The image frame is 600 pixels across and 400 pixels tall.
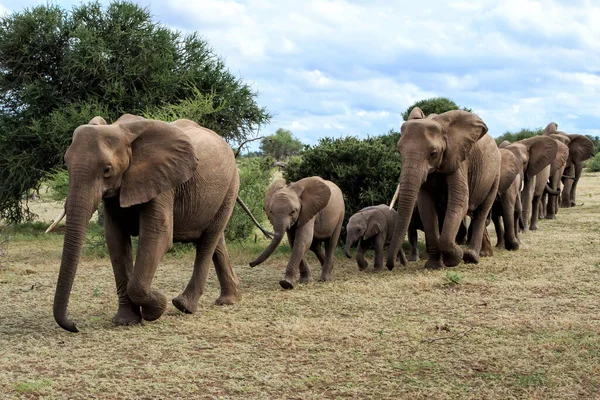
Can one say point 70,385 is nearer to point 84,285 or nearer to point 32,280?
point 84,285

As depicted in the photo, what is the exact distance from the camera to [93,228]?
15.3 metres

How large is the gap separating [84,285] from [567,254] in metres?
7.77

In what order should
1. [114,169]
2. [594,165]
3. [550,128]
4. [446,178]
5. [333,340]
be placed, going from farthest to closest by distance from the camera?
[594,165] < [550,128] < [446,178] < [333,340] < [114,169]

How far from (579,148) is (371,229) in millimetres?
16011

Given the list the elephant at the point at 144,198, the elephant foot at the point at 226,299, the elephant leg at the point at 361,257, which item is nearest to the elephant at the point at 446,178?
the elephant leg at the point at 361,257

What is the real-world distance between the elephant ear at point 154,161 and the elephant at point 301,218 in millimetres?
2427

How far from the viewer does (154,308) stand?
7.69m

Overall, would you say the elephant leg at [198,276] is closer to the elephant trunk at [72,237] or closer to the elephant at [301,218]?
the elephant at [301,218]

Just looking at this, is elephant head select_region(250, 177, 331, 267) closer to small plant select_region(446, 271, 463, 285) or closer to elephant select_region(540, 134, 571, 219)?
small plant select_region(446, 271, 463, 285)

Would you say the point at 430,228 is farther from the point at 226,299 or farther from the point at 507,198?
the point at 226,299

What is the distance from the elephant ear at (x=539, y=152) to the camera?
55.9ft

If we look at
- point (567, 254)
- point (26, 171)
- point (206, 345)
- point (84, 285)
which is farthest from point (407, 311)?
point (26, 171)

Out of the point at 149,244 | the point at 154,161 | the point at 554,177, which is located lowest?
the point at 149,244

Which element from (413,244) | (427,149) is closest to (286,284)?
(427,149)
